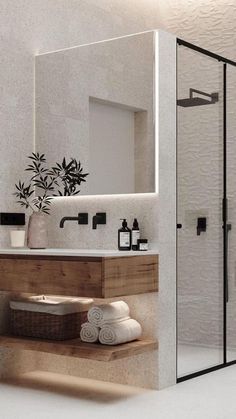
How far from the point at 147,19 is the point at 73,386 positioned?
3.00 meters

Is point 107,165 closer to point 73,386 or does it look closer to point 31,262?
point 31,262

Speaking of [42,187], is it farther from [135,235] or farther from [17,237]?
[135,235]

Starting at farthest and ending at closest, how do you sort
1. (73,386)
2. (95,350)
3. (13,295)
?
(13,295)
(73,386)
(95,350)

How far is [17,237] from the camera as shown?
175 inches

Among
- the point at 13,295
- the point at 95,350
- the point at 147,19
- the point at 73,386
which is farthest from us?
the point at 147,19

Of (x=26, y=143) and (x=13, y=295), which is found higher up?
(x=26, y=143)

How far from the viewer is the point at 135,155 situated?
4.32 metres

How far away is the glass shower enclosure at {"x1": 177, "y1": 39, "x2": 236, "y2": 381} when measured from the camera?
4387 millimetres

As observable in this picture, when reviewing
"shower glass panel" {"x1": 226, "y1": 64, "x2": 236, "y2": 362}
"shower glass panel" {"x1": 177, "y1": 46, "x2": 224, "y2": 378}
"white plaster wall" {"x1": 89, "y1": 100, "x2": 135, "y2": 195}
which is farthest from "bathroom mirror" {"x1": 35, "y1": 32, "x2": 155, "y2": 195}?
"shower glass panel" {"x1": 226, "y1": 64, "x2": 236, "y2": 362}

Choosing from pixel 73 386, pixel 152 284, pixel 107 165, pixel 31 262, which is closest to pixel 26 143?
pixel 107 165

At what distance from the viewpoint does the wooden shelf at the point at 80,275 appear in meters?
3.76

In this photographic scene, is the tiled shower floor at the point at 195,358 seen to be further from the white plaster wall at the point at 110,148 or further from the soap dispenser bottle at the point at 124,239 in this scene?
the white plaster wall at the point at 110,148

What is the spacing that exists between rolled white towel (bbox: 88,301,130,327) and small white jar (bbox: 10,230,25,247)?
711mm

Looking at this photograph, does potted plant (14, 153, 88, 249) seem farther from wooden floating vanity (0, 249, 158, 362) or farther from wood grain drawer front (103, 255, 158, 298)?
wood grain drawer front (103, 255, 158, 298)
